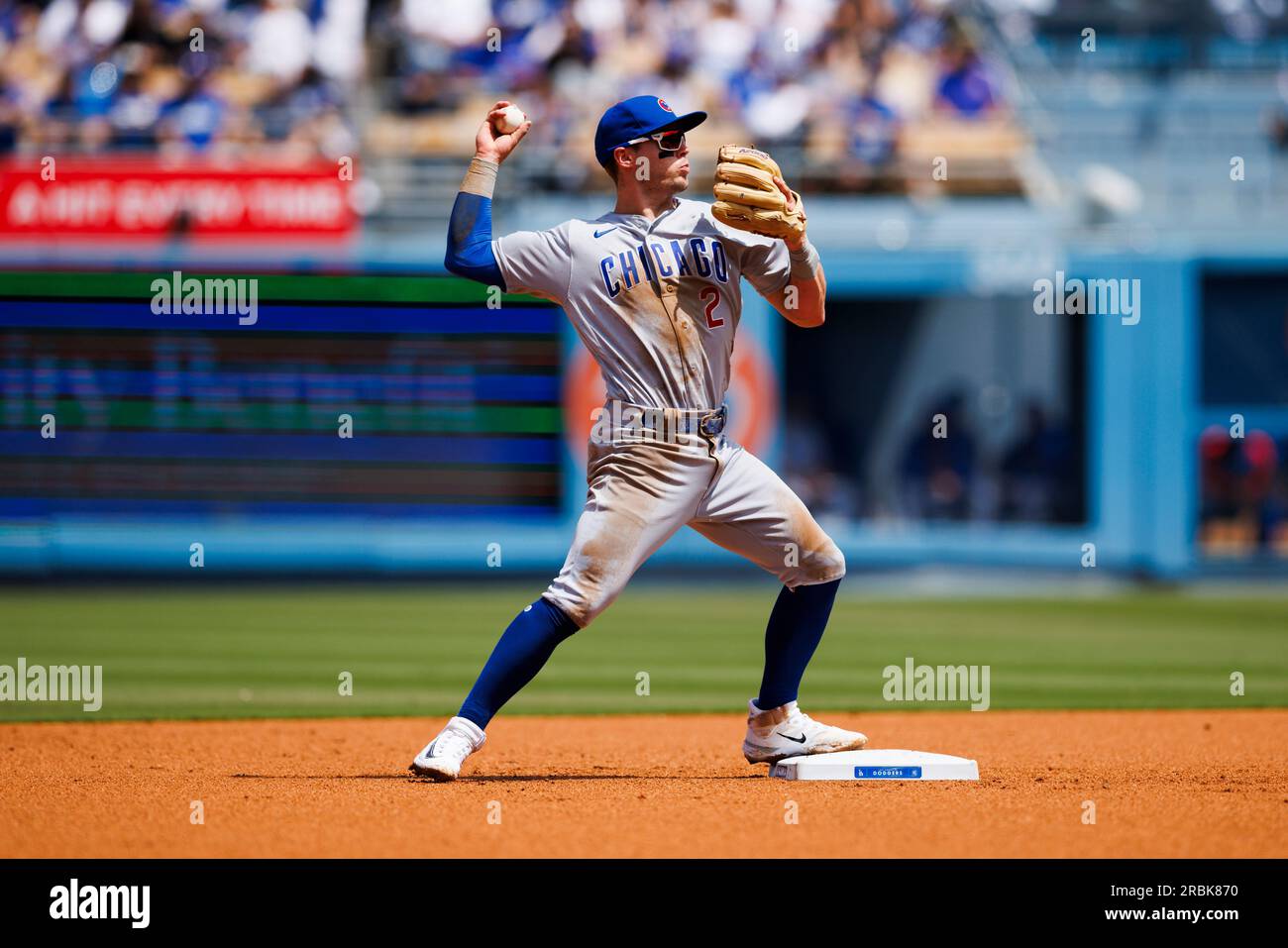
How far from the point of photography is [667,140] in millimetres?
5395

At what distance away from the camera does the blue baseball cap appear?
5348mm

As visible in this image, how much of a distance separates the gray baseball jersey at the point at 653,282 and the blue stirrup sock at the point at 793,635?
71cm

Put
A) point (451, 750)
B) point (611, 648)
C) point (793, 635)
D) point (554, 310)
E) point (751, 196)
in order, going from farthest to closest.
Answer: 1. point (554, 310)
2. point (611, 648)
3. point (793, 635)
4. point (451, 750)
5. point (751, 196)

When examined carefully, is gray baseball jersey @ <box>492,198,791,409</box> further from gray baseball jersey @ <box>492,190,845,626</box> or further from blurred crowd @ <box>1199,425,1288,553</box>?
blurred crowd @ <box>1199,425,1288,553</box>

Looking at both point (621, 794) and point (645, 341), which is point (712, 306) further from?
point (621, 794)

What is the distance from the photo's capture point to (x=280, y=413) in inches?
596

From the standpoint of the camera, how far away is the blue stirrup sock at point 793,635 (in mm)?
5602

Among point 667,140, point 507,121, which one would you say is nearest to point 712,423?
point 667,140

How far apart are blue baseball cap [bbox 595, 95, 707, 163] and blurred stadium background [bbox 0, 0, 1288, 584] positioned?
388 inches

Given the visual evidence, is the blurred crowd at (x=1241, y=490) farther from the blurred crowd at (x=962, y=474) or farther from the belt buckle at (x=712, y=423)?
the belt buckle at (x=712, y=423)

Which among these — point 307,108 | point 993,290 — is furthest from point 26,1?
point 993,290

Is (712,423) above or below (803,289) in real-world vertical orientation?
below

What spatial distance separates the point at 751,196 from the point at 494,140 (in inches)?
33.4
